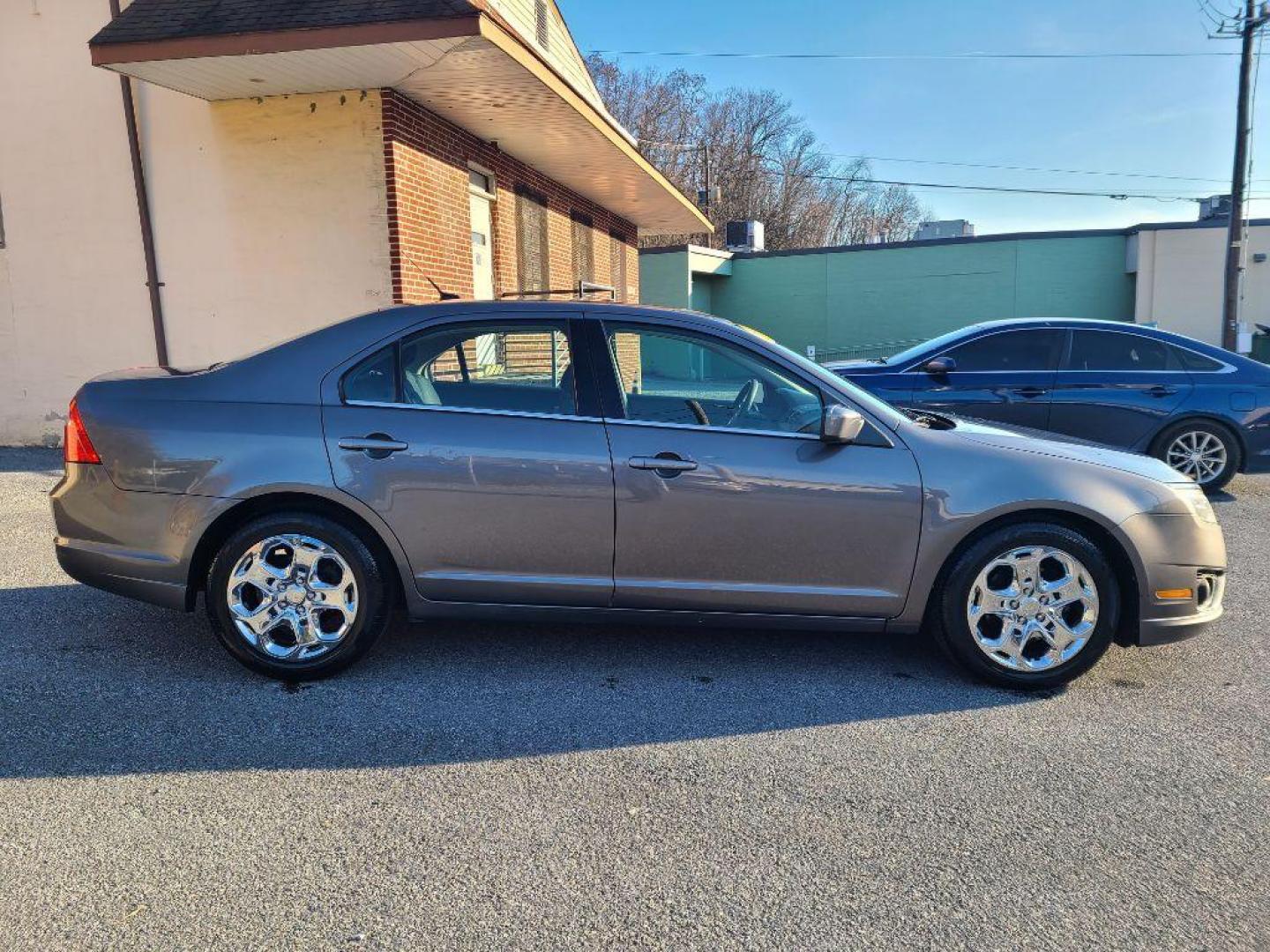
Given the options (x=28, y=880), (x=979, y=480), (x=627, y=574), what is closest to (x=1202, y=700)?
(x=979, y=480)

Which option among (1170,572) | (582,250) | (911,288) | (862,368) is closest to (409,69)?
(862,368)

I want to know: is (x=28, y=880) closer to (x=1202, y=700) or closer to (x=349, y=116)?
(x=1202, y=700)

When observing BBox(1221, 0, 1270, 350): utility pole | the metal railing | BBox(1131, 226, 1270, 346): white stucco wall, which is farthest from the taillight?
BBox(1131, 226, 1270, 346): white stucco wall

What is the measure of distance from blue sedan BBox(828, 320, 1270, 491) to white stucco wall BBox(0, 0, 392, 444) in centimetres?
515

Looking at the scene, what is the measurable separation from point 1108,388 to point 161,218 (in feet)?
30.3

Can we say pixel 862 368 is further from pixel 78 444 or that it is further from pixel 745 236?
pixel 745 236

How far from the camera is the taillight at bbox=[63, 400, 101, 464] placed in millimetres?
3867

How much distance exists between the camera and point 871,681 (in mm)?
3971

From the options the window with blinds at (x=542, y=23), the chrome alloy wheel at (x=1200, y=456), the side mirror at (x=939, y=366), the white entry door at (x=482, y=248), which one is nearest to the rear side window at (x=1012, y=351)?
the side mirror at (x=939, y=366)

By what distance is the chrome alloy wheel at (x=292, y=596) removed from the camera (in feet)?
12.4

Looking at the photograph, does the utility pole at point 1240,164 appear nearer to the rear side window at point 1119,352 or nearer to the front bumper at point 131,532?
the rear side window at point 1119,352

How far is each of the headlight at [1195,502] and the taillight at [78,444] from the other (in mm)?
4542

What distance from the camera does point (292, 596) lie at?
381 centimetres

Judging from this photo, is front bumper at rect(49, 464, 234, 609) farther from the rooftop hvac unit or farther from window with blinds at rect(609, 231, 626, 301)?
the rooftop hvac unit
